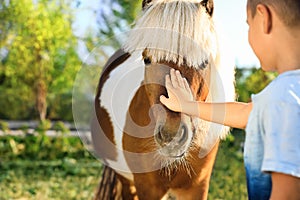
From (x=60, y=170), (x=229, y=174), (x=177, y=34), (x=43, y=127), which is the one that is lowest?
(x=60, y=170)

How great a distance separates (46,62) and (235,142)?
8.46 feet

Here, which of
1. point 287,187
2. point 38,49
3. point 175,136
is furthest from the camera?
point 38,49

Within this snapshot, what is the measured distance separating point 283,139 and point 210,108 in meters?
0.45

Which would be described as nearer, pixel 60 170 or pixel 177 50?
pixel 177 50

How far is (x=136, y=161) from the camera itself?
268 centimetres

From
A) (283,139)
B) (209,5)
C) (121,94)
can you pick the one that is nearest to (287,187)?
(283,139)

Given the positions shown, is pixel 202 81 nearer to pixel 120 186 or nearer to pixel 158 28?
pixel 158 28

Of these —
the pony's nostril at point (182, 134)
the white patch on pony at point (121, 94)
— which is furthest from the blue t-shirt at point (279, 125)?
the white patch on pony at point (121, 94)

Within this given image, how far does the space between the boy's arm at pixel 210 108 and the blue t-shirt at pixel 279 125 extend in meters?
0.29

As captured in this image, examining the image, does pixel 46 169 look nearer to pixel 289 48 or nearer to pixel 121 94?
pixel 121 94

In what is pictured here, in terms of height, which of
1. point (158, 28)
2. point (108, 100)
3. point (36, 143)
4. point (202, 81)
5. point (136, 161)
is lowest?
point (36, 143)

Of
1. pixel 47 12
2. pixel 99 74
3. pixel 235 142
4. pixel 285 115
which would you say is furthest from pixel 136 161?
pixel 47 12

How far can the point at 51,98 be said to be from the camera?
786 cm

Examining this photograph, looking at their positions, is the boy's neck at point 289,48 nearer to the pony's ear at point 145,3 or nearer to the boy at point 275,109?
the boy at point 275,109
